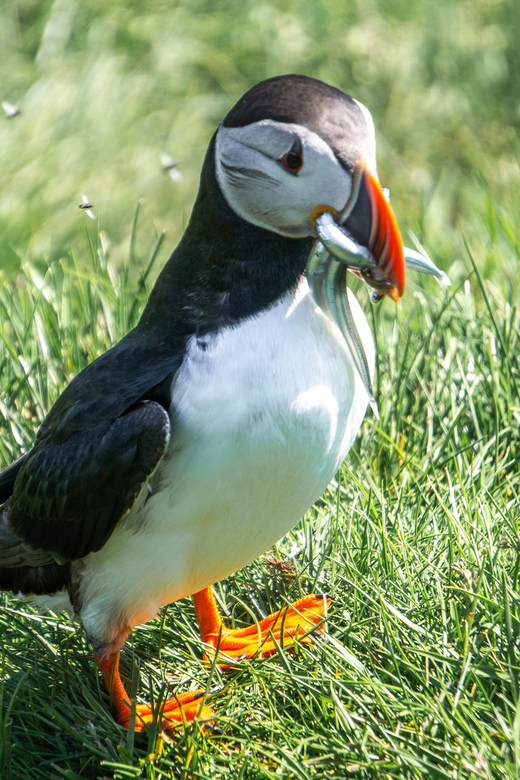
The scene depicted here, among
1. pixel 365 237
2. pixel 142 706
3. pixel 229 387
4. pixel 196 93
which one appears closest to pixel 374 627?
pixel 142 706

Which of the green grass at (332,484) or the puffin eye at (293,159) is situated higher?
the puffin eye at (293,159)

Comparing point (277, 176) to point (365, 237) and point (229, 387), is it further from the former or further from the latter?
point (229, 387)

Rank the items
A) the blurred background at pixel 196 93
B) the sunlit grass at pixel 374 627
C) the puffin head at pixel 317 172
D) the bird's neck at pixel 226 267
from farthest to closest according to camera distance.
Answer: the blurred background at pixel 196 93 < the bird's neck at pixel 226 267 < the sunlit grass at pixel 374 627 < the puffin head at pixel 317 172

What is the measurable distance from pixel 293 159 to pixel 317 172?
70 mm

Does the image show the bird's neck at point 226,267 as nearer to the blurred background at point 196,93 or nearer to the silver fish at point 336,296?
the silver fish at point 336,296

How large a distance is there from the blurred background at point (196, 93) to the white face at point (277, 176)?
3.61 m

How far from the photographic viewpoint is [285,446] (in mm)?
2396

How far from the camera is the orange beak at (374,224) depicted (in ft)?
7.29

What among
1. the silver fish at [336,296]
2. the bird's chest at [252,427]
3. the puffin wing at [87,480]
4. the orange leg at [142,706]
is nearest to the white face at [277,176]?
the silver fish at [336,296]

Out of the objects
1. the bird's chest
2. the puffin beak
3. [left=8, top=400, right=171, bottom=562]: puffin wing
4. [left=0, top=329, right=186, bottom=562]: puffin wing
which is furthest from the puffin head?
[left=8, top=400, right=171, bottom=562]: puffin wing

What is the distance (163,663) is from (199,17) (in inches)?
249

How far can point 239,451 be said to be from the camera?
7.72ft

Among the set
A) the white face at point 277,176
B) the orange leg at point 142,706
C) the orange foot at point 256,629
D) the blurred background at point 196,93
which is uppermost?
the white face at point 277,176

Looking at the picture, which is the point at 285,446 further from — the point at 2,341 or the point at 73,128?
the point at 73,128
